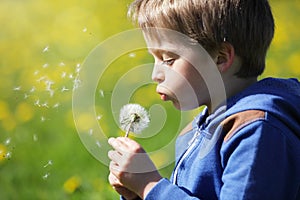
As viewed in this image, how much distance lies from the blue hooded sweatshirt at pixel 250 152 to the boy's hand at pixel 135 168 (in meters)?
0.03

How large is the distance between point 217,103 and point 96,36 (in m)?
1.44

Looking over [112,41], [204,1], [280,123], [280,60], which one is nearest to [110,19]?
[112,41]

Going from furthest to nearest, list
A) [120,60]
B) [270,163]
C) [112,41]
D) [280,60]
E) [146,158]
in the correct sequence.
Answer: [280,60]
[120,60]
[112,41]
[146,158]
[270,163]

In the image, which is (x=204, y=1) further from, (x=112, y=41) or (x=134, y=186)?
(x=112, y=41)

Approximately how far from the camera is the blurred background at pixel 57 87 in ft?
7.80

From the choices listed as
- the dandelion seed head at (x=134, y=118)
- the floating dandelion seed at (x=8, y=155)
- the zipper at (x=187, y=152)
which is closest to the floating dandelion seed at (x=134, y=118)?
the dandelion seed head at (x=134, y=118)

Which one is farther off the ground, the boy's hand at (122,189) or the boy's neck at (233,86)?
the boy's neck at (233,86)

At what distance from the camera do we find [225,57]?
1377 mm

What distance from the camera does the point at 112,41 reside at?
8.05 ft

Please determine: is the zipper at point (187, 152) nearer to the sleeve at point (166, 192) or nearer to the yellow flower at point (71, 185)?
the sleeve at point (166, 192)

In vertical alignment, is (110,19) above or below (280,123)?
below

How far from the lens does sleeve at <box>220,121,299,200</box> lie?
4.03ft

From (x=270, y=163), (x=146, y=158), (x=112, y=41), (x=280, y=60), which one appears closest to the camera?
(x=270, y=163)

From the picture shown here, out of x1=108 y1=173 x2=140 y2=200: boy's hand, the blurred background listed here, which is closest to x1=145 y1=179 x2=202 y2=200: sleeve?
x1=108 y1=173 x2=140 y2=200: boy's hand
